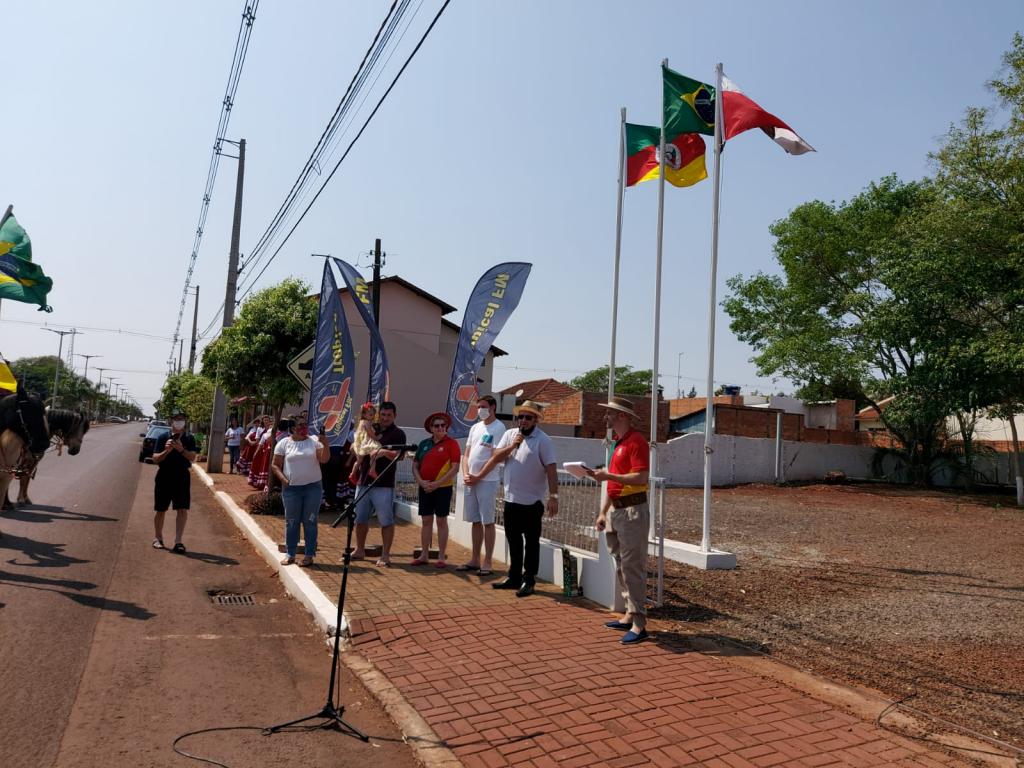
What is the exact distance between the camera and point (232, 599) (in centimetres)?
713

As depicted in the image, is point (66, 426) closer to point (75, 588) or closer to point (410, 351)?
point (75, 588)

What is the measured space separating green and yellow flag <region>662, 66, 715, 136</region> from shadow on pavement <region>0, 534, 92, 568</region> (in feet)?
29.6

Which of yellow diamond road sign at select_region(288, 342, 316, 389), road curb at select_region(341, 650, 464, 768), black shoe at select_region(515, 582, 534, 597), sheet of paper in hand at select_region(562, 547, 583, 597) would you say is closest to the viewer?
road curb at select_region(341, 650, 464, 768)

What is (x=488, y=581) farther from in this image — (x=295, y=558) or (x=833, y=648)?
(x=833, y=648)

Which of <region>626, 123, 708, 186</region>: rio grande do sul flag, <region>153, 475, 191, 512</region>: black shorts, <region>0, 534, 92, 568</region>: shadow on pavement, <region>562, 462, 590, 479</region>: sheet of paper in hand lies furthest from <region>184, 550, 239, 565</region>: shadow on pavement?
<region>626, 123, 708, 186</region>: rio grande do sul flag

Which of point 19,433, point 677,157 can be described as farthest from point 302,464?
point 677,157

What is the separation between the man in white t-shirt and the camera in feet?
25.6

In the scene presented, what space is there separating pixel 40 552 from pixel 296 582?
3549 millimetres

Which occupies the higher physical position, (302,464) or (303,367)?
(303,367)

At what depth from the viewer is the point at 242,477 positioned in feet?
66.6

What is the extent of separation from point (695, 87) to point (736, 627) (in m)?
6.96

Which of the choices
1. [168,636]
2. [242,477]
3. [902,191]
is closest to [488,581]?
[168,636]

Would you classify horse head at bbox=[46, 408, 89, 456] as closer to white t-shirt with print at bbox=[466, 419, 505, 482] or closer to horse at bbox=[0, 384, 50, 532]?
horse at bbox=[0, 384, 50, 532]

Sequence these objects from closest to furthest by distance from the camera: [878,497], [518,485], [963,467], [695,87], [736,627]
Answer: [736,627] → [518,485] → [695,87] → [878,497] → [963,467]
